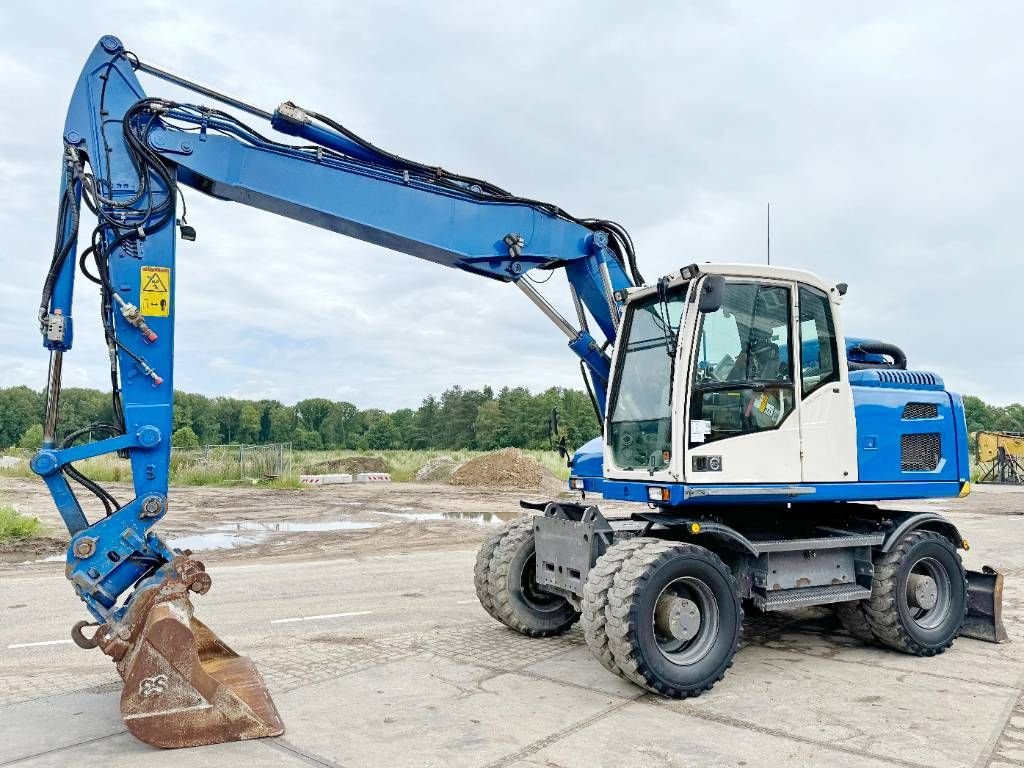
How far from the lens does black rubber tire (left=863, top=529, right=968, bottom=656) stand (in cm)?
672

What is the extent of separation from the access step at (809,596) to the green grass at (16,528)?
43.0 feet

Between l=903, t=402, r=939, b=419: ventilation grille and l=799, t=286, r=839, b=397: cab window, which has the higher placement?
l=799, t=286, r=839, b=397: cab window

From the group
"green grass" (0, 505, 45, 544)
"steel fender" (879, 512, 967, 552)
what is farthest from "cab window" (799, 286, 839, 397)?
"green grass" (0, 505, 45, 544)

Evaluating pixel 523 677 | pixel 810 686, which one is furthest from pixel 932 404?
pixel 523 677

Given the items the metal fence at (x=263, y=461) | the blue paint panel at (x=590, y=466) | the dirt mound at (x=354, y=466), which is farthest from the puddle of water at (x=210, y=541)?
the dirt mound at (x=354, y=466)

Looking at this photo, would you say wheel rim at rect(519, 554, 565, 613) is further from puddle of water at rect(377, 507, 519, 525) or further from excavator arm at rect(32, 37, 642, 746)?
puddle of water at rect(377, 507, 519, 525)

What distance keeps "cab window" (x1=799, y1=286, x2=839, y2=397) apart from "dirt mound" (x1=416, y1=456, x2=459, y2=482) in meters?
27.0

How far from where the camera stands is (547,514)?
6809 mm

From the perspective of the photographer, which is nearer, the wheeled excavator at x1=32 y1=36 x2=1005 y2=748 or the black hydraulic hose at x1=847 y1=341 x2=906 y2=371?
the wheeled excavator at x1=32 y1=36 x2=1005 y2=748

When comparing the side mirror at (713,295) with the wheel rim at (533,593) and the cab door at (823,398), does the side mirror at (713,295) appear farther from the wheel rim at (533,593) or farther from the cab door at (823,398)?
the wheel rim at (533,593)

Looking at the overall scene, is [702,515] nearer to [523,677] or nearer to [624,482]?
[624,482]

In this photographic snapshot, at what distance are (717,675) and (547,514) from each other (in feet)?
6.00

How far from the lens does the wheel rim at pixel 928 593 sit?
704 centimetres

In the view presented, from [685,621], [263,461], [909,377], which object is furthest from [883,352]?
[263,461]
